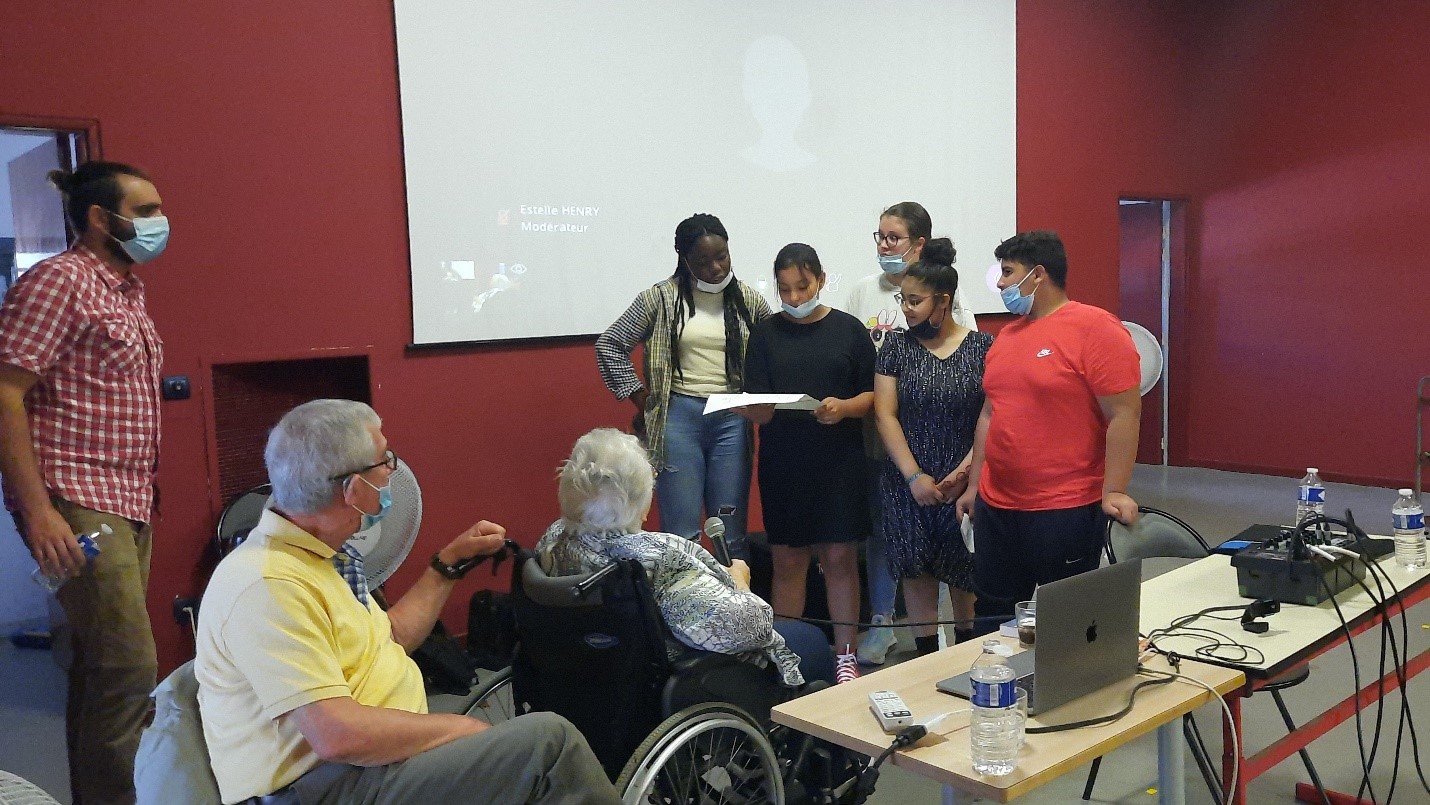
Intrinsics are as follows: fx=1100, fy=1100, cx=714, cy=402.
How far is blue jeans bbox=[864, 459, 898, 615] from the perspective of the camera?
12.0 ft

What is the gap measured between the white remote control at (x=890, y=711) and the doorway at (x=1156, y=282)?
6.41 m

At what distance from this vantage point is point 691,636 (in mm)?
2094

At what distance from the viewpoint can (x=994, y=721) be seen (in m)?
1.51

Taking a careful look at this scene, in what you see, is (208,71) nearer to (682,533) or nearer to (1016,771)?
(682,533)

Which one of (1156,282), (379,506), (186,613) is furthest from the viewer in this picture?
(1156,282)

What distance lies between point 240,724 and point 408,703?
0.28m

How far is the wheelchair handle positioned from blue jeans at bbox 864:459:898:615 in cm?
174

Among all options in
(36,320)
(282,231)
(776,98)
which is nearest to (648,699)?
(36,320)

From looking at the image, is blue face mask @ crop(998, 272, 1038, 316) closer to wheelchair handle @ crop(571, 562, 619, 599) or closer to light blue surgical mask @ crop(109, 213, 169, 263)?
wheelchair handle @ crop(571, 562, 619, 599)

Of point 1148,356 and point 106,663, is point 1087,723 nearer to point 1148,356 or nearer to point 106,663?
point 106,663

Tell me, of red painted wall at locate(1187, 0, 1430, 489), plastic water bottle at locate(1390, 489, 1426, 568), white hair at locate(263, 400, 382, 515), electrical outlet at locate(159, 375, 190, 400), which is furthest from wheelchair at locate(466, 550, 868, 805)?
red painted wall at locate(1187, 0, 1430, 489)

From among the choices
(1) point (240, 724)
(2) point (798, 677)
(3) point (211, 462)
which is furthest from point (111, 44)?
(2) point (798, 677)

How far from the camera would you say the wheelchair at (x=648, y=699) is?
2.01 m

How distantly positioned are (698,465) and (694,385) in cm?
27
